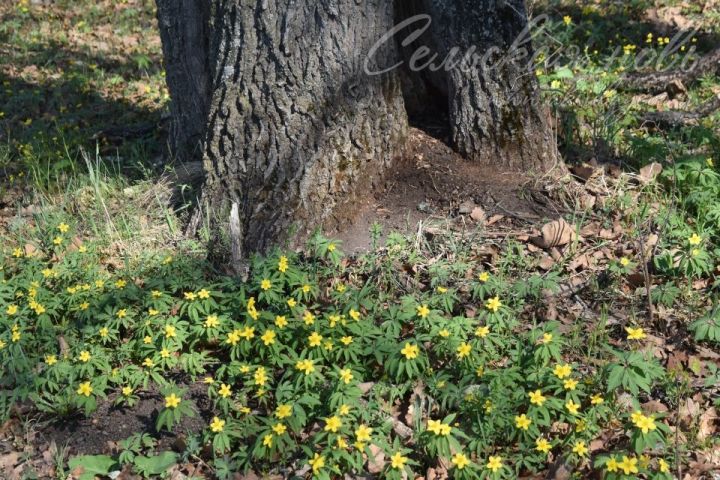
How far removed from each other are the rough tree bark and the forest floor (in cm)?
20

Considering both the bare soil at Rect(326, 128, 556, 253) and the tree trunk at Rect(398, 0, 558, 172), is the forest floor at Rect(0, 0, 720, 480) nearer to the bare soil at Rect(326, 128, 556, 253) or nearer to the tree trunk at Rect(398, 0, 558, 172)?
the bare soil at Rect(326, 128, 556, 253)

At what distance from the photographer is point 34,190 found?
525 centimetres

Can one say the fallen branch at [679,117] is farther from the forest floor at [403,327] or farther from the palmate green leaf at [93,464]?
the palmate green leaf at [93,464]

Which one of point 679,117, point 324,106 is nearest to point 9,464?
point 324,106

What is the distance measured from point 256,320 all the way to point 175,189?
5.20ft

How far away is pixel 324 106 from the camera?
4156 mm

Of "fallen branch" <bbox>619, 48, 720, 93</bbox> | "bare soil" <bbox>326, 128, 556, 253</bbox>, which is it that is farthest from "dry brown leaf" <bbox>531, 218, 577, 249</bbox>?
"fallen branch" <bbox>619, 48, 720, 93</bbox>

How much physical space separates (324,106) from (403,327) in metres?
1.24

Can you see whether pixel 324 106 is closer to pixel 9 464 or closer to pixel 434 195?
pixel 434 195

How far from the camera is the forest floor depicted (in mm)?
3188

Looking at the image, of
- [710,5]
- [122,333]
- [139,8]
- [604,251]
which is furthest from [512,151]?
[139,8]

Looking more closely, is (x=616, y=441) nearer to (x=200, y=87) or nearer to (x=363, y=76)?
(x=363, y=76)

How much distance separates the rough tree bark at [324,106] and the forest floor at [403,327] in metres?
0.20

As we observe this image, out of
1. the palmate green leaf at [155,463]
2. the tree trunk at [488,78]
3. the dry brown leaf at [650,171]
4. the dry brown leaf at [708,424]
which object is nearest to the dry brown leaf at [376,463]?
the palmate green leaf at [155,463]
